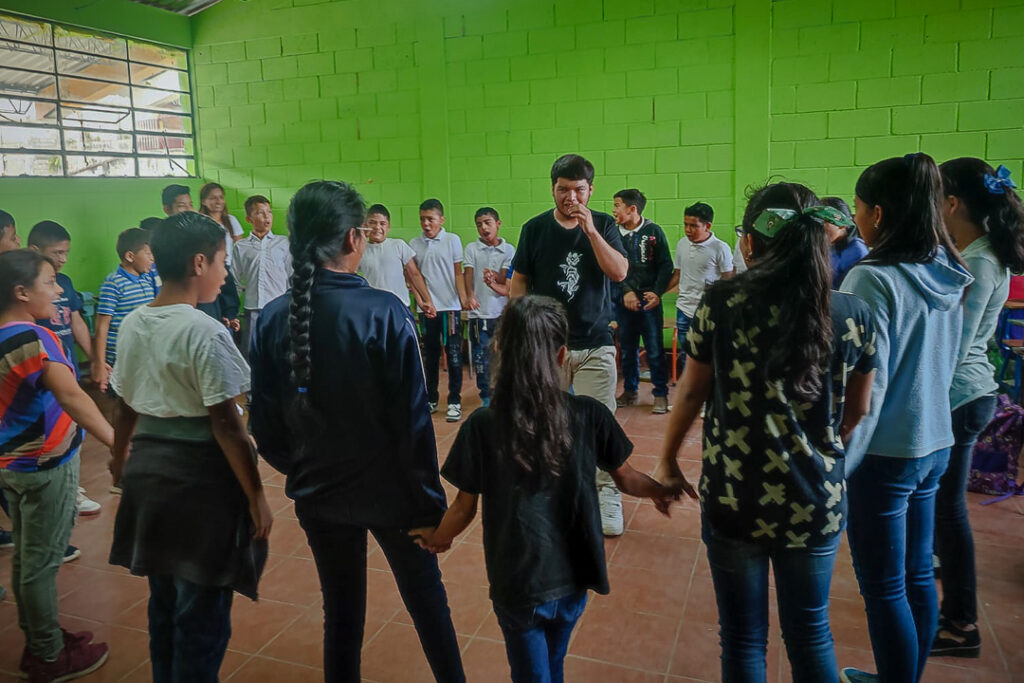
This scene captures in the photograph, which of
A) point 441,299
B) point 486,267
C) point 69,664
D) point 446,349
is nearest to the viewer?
point 69,664

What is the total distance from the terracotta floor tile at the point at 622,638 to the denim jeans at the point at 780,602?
2.41 feet

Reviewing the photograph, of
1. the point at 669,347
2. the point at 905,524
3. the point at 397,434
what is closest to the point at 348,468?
the point at 397,434

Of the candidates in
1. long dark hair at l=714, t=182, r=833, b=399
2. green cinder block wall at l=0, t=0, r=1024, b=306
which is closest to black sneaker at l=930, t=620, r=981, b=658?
long dark hair at l=714, t=182, r=833, b=399

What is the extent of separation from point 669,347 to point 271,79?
469 cm

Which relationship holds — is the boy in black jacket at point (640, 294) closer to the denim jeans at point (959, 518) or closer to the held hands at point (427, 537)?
the denim jeans at point (959, 518)

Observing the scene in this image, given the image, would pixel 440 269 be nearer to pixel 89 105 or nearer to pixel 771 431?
pixel 89 105

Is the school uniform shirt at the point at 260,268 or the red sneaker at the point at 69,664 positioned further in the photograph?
the school uniform shirt at the point at 260,268

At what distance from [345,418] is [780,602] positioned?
1.04m

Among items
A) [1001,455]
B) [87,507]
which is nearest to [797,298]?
[1001,455]

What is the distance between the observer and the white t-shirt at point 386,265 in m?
5.18

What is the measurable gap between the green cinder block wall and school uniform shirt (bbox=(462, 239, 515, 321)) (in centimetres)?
127

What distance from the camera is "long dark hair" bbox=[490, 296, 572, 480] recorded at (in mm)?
1544

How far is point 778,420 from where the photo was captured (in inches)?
59.2

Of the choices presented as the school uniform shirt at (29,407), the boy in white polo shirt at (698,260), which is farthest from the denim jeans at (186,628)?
the boy in white polo shirt at (698,260)
